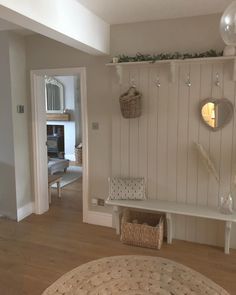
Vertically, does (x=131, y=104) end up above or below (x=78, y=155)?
above

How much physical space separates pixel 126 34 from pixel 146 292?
105 inches

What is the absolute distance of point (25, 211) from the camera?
407cm

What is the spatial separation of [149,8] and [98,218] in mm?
2523

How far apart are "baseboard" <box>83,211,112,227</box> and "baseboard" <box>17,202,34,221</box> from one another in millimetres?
833

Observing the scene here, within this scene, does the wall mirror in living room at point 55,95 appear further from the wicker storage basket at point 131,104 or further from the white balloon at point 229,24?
the white balloon at point 229,24

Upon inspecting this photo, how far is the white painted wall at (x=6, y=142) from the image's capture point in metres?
3.70

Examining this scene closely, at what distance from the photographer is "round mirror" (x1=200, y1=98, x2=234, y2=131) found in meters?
3.04

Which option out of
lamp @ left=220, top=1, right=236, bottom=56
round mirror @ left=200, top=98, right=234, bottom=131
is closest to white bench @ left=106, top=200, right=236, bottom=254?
round mirror @ left=200, top=98, right=234, bottom=131

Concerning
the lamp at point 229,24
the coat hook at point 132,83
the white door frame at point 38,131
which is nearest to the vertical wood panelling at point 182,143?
the coat hook at point 132,83

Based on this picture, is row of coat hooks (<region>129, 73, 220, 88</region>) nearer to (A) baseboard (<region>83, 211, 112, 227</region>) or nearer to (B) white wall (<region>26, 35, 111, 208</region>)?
(B) white wall (<region>26, 35, 111, 208</region>)

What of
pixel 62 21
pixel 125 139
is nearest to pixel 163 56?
pixel 125 139

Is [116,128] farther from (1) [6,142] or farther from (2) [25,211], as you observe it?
(2) [25,211]

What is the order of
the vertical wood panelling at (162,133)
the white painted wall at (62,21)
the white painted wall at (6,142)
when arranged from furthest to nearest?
the white painted wall at (6,142) < the vertical wood panelling at (162,133) < the white painted wall at (62,21)

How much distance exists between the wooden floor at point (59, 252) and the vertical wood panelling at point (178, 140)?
38 centimetres
